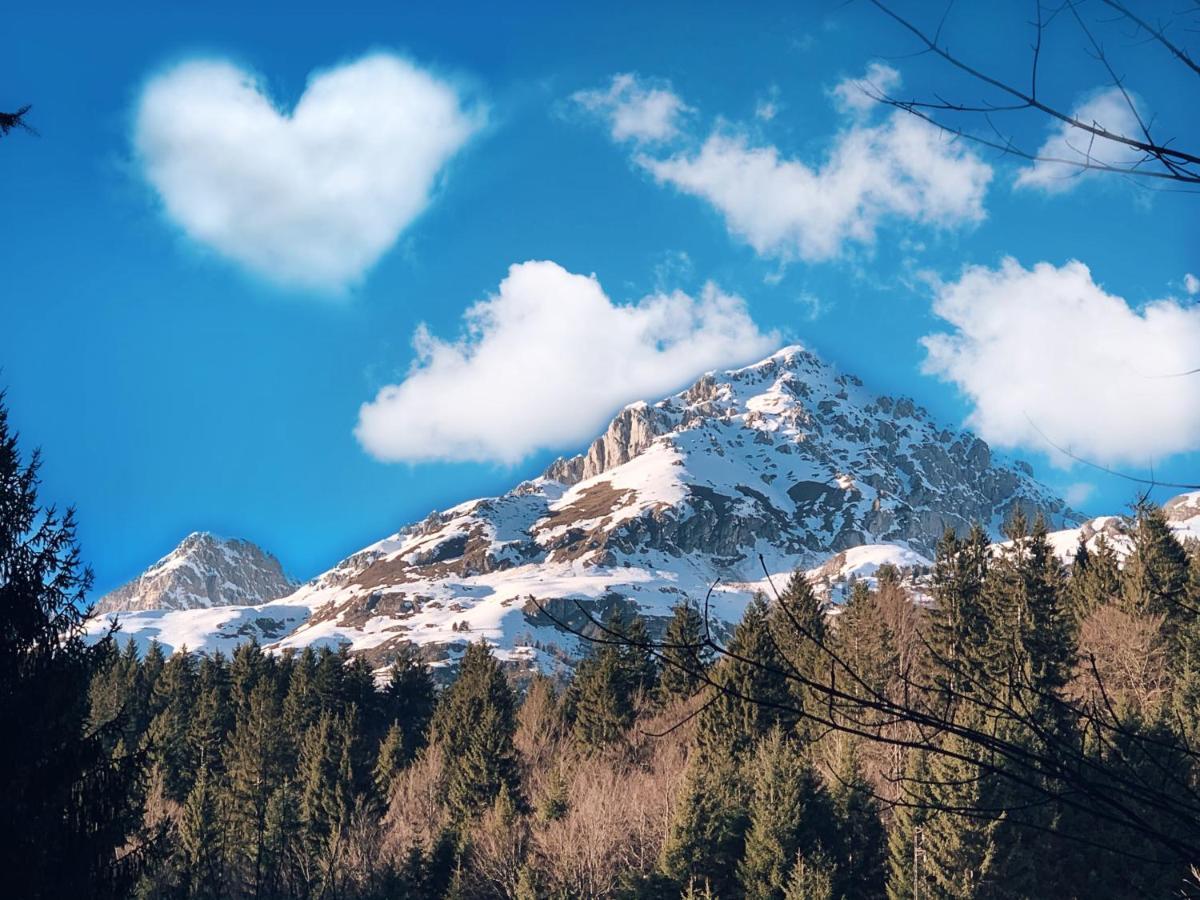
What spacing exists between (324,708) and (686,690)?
22937 mm

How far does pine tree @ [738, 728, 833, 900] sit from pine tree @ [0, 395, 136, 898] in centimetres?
1981

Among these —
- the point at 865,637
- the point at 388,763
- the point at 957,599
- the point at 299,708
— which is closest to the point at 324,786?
the point at 388,763

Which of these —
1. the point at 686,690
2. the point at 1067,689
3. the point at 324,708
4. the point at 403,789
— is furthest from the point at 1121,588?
the point at 324,708

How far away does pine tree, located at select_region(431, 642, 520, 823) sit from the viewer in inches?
1524

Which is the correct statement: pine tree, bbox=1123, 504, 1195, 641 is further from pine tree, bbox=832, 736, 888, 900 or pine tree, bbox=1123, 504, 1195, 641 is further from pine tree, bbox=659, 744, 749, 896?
pine tree, bbox=659, 744, 749, 896

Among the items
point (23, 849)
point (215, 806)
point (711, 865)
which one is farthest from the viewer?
point (215, 806)

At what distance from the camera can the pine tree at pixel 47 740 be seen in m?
9.73

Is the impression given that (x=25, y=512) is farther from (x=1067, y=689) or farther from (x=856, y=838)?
(x=1067, y=689)

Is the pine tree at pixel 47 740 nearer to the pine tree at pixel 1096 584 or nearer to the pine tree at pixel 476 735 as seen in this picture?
the pine tree at pixel 476 735

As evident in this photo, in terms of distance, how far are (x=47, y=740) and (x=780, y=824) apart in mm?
21830

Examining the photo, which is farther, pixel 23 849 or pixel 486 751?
pixel 486 751

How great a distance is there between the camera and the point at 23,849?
374 inches

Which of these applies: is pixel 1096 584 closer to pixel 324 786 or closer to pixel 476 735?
pixel 476 735

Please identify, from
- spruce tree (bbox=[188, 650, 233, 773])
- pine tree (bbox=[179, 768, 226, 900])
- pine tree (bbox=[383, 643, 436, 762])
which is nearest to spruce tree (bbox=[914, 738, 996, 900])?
pine tree (bbox=[179, 768, 226, 900])
